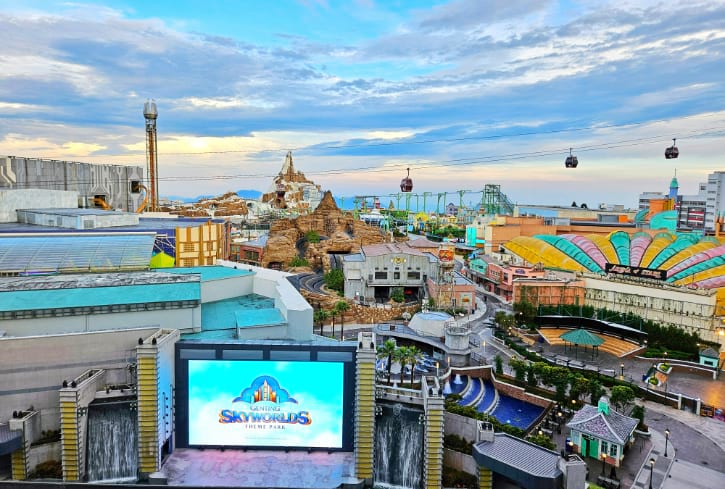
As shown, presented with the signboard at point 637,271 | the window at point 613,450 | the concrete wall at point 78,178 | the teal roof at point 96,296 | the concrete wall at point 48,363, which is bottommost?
the window at point 613,450

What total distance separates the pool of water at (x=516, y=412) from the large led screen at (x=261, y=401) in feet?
53.6

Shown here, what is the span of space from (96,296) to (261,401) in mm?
10767


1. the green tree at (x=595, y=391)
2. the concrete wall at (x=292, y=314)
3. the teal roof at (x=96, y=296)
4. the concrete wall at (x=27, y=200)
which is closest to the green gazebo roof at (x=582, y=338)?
the green tree at (x=595, y=391)

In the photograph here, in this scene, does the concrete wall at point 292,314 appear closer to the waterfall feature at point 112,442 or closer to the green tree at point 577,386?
the waterfall feature at point 112,442

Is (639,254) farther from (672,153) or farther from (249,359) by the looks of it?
(249,359)

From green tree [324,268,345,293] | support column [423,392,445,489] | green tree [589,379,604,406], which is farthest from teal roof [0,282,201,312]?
green tree [324,268,345,293]

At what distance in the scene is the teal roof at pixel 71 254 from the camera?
3155 centimetres

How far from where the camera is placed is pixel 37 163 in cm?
6694

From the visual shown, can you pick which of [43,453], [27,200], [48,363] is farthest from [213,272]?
[27,200]

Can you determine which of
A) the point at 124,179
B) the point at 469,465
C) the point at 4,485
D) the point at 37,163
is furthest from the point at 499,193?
the point at 4,485

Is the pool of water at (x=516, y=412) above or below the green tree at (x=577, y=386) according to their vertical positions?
below

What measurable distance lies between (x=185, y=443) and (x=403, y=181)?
34.2 meters

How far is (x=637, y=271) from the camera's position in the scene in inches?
2058

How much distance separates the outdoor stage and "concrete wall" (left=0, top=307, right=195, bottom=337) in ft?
22.6
